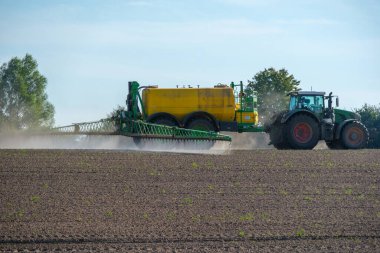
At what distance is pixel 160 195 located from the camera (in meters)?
17.4

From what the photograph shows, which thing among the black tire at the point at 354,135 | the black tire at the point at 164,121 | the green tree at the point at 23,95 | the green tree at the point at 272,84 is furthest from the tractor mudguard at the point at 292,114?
the green tree at the point at 23,95

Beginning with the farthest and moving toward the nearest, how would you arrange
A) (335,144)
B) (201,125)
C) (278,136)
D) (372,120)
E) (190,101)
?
(372,120)
(190,101)
(335,144)
(201,125)
(278,136)

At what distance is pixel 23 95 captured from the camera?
5788cm

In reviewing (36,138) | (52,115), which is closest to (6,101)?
(52,115)

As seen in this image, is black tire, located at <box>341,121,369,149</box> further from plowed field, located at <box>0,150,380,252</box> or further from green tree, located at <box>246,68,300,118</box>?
green tree, located at <box>246,68,300,118</box>

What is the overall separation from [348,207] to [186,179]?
4692mm

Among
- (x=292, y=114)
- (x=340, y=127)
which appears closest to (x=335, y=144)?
(x=340, y=127)

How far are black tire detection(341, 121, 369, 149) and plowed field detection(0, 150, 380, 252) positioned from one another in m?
4.34

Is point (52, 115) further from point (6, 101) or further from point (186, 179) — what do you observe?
point (186, 179)

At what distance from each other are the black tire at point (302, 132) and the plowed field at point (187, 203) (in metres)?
3.49

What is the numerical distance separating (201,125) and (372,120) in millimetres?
23663

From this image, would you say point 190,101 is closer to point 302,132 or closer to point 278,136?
point 278,136

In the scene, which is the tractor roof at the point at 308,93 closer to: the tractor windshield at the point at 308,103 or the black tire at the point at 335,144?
the tractor windshield at the point at 308,103

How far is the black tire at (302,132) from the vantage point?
Answer: 28250 mm
